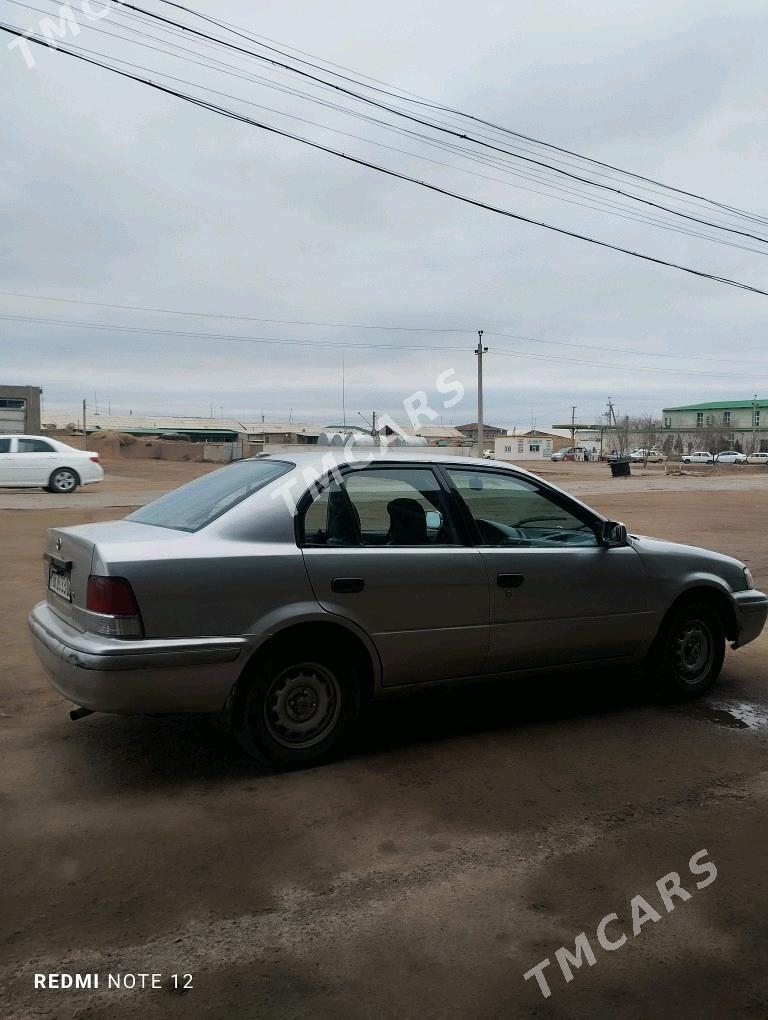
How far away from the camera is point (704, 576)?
5.38 metres

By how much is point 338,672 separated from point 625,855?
5.08 ft

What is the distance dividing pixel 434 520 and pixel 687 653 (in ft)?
6.48

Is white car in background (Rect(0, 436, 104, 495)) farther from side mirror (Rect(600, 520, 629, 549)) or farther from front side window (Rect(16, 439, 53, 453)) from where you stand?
side mirror (Rect(600, 520, 629, 549))

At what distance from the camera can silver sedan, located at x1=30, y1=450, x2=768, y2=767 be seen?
3.79 metres

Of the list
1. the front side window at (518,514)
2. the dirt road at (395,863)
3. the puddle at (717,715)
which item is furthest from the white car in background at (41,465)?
the puddle at (717,715)

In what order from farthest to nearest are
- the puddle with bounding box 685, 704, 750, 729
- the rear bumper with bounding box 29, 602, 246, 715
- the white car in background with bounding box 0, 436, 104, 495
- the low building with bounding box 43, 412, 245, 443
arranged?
the low building with bounding box 43, 412, 245, 443 → the white car in background with bounding box 0, 436, 104, 495 → the puddle with bounding box 685, 704, 750, 729 → the rear bumper with bounding box 29, 602, 246, 715

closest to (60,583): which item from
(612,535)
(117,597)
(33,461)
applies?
(117,597)

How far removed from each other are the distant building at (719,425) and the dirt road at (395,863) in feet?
394

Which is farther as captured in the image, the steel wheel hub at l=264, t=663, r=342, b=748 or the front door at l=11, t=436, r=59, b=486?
the front door at l=11, t=436, r=59, b=486

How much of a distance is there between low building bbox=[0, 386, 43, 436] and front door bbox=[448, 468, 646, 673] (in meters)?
63.7

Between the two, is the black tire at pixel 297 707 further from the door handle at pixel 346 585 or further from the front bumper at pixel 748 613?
the front bumper at pixel 748 613

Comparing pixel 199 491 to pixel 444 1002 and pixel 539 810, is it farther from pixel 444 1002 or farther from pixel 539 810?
pixel 444 1002

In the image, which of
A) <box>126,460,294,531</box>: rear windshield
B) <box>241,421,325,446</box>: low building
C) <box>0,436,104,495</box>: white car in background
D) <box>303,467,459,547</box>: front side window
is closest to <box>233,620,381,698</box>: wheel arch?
<box>303,467,459,547</box>: front side window

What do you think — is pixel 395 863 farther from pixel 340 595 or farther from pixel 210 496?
pixel 210 496
